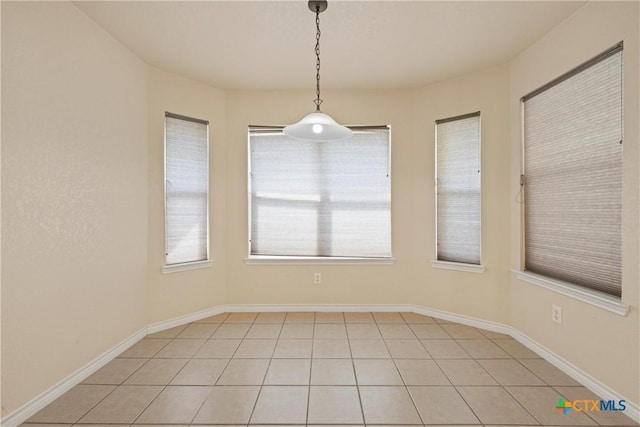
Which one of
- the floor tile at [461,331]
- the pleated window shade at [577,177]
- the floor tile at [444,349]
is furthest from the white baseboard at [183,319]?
the pleated window shade at [577,177]

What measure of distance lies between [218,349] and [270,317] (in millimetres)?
834

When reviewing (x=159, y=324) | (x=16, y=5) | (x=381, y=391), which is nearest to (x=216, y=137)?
(x=16, y=5)

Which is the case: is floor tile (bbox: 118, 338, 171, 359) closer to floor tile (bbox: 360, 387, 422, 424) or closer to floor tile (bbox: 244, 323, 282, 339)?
floor tile (bbox: 244, 323, 282, 339)

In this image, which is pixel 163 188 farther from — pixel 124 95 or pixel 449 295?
pixel 449 295

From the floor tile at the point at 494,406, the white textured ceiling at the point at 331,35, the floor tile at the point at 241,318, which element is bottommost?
the floor tile at the point at 494,406

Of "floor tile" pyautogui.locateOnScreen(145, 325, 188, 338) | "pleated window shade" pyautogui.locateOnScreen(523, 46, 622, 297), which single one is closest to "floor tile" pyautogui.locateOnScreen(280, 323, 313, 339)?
"floor tile" pyautogui.locateOnScreen(145, 325, 188, 338)

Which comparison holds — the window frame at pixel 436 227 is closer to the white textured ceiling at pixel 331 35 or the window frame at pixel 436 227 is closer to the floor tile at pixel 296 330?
the white textured ceiling at pixel 331 35

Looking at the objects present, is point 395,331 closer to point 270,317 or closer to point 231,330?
point 270,317

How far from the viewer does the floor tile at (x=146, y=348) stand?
2562 millimetres

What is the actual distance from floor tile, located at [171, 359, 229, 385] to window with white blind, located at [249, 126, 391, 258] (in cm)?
138

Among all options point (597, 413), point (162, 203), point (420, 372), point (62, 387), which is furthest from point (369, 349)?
point (162, 203)

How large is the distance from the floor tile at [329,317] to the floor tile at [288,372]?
0.87 metres

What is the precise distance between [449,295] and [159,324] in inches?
124

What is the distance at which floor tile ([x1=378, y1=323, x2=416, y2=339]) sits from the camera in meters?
2.90
